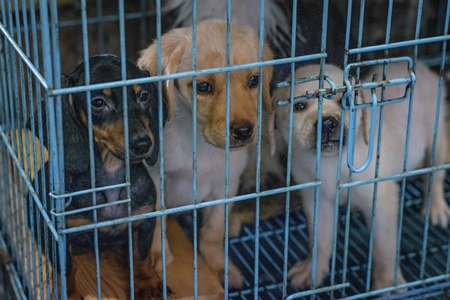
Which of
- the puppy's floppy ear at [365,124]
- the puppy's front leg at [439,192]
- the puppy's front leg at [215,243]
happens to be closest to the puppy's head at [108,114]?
the puppy's front leg at [215,243]

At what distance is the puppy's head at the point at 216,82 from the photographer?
1617mm

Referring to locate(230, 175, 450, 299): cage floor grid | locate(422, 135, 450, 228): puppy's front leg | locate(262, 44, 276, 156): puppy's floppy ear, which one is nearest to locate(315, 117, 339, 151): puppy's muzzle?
locate(262, 44, 276, 156): puppy's floppy ear

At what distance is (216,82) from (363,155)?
48 centimetres

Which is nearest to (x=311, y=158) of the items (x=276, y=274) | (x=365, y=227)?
(x=276, y=274)

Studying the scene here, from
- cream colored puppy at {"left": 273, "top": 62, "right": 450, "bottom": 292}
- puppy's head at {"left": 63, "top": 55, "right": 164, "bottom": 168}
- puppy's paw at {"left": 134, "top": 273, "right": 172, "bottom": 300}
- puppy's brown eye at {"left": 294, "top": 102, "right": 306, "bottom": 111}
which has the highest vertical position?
puppy's head at {"left": 63, "top": 55, "right": 164, "bottom": 168}

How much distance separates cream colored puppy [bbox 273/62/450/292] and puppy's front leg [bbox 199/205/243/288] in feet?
0.55

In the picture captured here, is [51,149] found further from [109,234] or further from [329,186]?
[329,186]

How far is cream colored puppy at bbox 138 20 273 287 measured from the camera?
1.62 metres

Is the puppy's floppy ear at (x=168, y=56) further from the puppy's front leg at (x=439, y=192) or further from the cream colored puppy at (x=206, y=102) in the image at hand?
the puppy's front leg at (x=439, y=192)

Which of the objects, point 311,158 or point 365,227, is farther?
point 365,227

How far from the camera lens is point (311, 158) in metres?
1.87

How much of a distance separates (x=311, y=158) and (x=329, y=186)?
0.14 m

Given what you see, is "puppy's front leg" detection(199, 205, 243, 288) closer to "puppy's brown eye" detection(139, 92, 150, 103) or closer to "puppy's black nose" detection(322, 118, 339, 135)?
"puppy's black nose" detection(322, 118, 339, 135)

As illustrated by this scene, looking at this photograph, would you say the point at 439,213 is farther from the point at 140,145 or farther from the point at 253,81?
the point at 140,145
